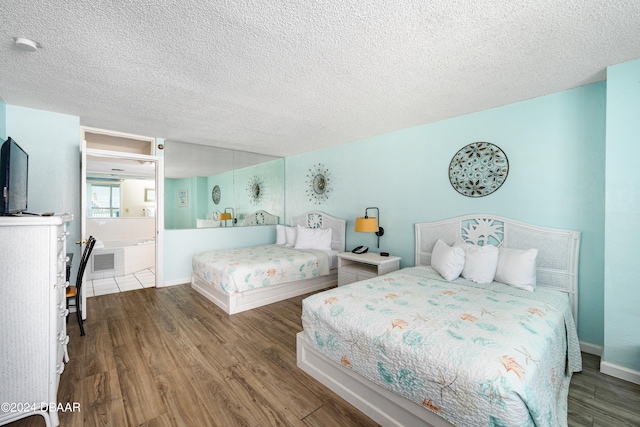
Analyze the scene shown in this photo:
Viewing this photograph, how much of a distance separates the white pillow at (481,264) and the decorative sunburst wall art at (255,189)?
162 inches

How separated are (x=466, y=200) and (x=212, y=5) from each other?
302 cm

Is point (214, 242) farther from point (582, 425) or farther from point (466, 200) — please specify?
point (582, 425)

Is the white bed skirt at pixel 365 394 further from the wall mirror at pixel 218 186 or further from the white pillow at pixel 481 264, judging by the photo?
the wall mirror at pixel 218 186

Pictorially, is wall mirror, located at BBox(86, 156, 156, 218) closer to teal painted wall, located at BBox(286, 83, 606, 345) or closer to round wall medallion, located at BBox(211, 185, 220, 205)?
round wall medallion, located at BBox(211, 185, 220, 205)

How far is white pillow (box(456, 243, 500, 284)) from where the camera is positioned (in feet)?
8.39

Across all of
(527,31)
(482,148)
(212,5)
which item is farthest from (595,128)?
(212,5)

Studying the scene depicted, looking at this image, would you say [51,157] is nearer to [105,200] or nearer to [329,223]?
[105,200]

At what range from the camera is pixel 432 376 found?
1.37m

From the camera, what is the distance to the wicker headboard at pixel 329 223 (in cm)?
461

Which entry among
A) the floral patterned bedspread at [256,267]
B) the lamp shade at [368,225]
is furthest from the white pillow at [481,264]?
Result: the floral patterned bedspread at [256,267]

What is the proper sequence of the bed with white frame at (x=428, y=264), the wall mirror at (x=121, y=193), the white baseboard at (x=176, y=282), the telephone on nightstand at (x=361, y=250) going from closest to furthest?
the bed with white frame at (x=428, y=264), the telephone on nightstand at (x=361, y=250), the white baseboard at (x=176, y=282), the wall mirror at (x=121, y=193)

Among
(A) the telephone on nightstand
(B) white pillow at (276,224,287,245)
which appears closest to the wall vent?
(B) white pillow at (276,224,287,245)

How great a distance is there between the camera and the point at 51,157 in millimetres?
3273

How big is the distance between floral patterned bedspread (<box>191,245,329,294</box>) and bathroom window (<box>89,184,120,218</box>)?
8.54ft
